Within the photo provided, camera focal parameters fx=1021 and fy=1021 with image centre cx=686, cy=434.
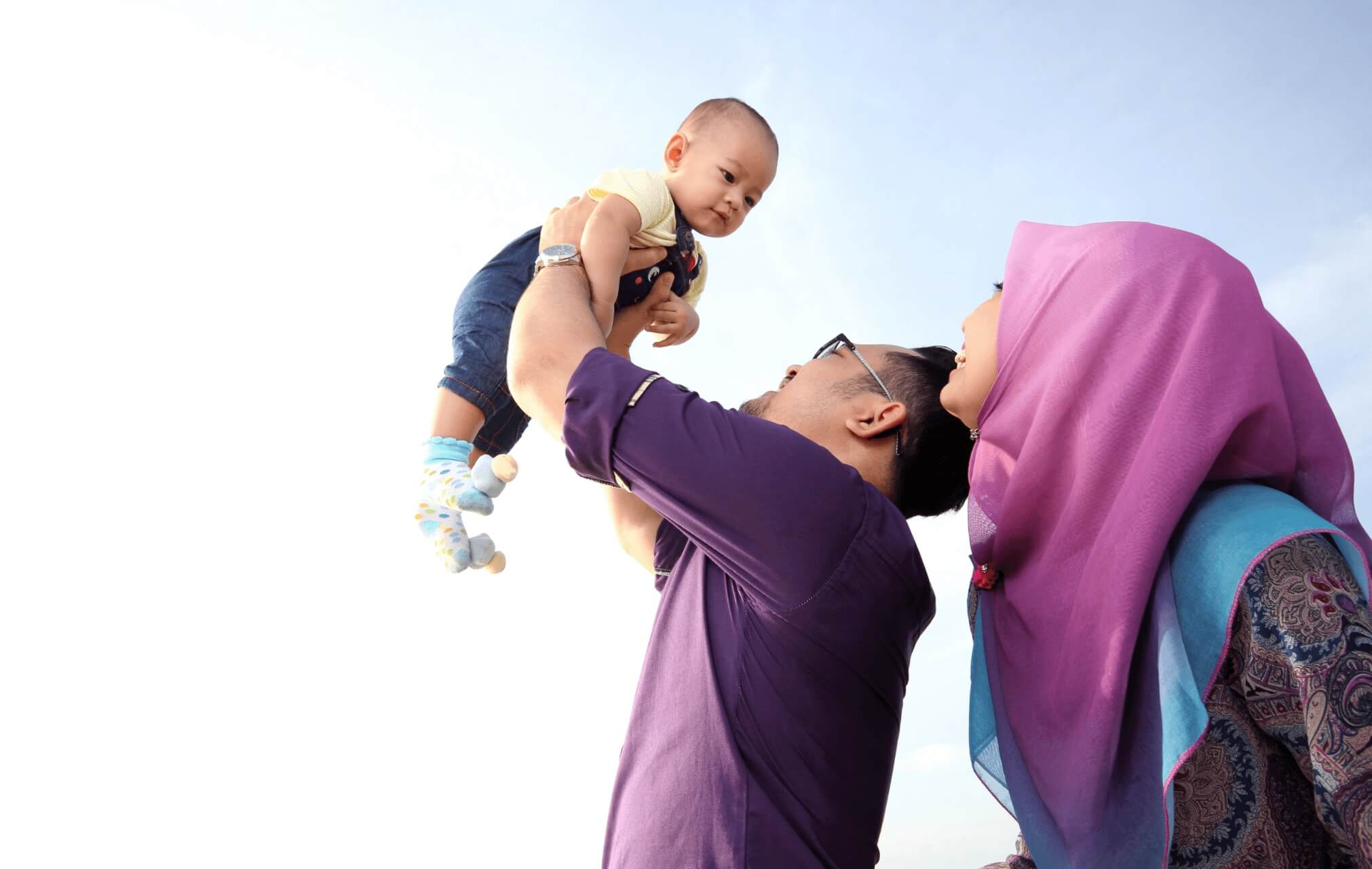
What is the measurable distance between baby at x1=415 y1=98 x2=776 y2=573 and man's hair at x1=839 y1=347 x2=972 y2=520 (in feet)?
2.50

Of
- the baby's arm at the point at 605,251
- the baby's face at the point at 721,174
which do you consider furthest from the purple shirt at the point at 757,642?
the baby's face at the point at 721,174

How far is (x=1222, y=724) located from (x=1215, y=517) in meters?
0.37

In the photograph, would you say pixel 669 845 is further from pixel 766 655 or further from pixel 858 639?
pixel 858 639

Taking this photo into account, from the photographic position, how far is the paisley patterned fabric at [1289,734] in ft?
5.15

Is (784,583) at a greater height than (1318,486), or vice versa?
(784,583)

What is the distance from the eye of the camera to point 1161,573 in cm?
196

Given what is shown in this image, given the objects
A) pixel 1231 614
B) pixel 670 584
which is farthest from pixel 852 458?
pixel 1231 614

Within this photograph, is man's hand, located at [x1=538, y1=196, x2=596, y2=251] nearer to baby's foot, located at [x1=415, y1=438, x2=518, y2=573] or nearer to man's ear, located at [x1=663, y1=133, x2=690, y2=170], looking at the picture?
baby's foot, located at [x1=415, y1=438, x2=518, y2=573]

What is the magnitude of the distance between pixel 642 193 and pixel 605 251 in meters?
0.52

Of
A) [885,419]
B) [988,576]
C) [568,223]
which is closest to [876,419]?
[885,419]

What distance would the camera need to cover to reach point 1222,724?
1.84m

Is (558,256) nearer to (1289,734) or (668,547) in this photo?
(668,547)

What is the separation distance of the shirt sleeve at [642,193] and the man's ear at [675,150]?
14.1 inches

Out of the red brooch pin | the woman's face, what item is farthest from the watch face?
the red brooch pin
